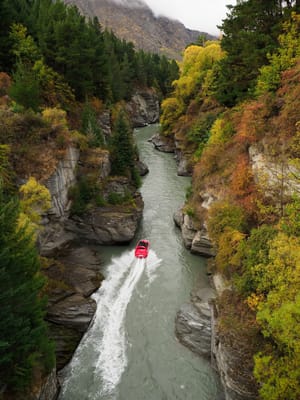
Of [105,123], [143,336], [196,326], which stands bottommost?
[143,336]

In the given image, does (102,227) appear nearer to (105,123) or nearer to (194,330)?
(194,330)

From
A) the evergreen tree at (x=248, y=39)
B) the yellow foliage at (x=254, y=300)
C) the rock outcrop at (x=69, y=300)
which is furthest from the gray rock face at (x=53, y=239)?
the evergreen tree at (x=248, y=39)

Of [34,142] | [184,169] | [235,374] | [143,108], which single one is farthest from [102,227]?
[143,108]

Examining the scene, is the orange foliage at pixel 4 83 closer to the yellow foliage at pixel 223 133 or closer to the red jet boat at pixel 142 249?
the red jet boat at pixel 142 249

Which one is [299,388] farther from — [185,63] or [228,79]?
[185,63]

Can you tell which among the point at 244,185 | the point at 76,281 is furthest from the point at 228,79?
the point at 76,281

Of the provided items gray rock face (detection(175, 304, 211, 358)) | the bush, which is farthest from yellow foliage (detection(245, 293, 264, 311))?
the bush
